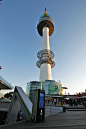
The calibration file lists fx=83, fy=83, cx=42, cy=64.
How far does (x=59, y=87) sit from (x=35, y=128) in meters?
32.8

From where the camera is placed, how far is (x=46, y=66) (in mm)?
39062

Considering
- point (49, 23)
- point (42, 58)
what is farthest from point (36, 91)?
point (49, 23)

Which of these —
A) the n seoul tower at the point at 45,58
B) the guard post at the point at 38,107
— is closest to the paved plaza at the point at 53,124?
the guard post at the point at 38,107

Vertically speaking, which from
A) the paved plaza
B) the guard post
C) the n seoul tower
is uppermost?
the n seoul tower

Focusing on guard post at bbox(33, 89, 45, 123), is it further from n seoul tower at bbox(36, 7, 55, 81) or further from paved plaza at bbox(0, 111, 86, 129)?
n seoul tower at bbox(36, 7, 55, 81)

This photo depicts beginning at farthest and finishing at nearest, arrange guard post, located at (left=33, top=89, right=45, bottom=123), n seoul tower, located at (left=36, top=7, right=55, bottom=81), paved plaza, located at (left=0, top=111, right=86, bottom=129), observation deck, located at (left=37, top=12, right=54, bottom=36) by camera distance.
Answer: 1. observation deck, located at (left=37, top=12, right=54, bottom=36)
2. n seoul tower, located at (left=36, top=7, right=55, bottom=81)
3. guard post, located at (left=33, top=89, right=45, bottom=123)
4. paved plaza, located at (left=0, top=111, right=86, bottom=129)

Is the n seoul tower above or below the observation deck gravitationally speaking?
below

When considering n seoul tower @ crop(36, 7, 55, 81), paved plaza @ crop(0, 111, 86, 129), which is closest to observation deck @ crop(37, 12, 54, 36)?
n seoul tower @ crop(36, 7, 55, 81)

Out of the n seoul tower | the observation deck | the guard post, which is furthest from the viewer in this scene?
the observation deck

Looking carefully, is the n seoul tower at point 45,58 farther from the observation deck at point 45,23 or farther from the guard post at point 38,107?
the guard post at point 38,107

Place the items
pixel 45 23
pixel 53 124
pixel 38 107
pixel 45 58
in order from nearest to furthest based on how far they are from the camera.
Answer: pixel 53 124 < pixel 38 107 < pixel 45 58 < pixel 45 23

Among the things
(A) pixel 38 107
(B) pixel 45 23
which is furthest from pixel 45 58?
(A) pixel 38 107

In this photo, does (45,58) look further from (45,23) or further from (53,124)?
(53,124)

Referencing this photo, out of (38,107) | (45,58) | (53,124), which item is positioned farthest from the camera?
(45,58)
